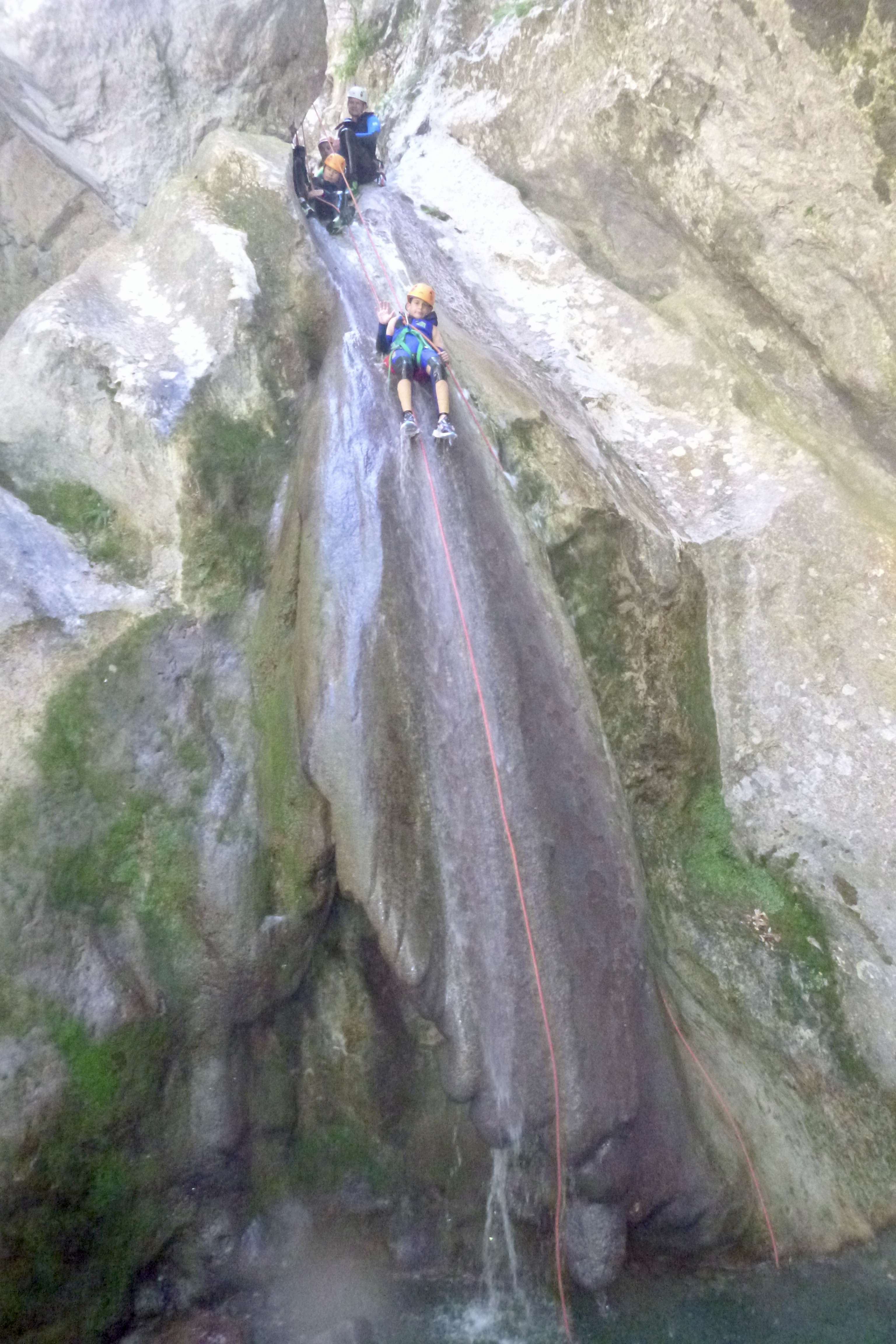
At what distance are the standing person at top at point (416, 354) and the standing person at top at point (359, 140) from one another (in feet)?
14.9

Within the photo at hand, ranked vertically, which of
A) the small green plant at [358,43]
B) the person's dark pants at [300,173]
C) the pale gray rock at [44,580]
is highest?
the small green plant at [358,43]

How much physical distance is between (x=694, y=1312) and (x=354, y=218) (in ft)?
35.9

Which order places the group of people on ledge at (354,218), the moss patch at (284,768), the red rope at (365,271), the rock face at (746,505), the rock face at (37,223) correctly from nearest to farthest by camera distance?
the moss patch at (284,768) → the rock face at (746,505) → the group of people on ledge at (354,218) → the red rope at (365,271) → the rock face at (37,223)

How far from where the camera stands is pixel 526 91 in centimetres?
1041

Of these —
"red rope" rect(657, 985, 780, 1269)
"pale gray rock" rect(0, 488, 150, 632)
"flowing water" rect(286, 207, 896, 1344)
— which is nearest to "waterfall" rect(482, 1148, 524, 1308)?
"flowing water" rect(286, 207, 896, 1344)

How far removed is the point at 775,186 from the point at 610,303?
197 cm

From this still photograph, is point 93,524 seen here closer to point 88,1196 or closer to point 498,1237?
point 88,1196

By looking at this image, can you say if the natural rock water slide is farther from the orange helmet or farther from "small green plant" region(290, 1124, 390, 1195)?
the orange helmet

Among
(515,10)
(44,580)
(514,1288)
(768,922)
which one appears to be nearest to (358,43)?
(515,10)

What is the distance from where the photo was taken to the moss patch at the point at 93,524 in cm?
645

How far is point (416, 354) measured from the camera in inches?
285

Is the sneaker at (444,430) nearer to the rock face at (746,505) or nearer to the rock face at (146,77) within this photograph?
the rock face at (746,505)

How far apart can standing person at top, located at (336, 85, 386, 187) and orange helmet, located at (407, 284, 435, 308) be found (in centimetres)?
455

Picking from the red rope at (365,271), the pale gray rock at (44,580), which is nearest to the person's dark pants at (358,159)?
the red rope at (365,271)
